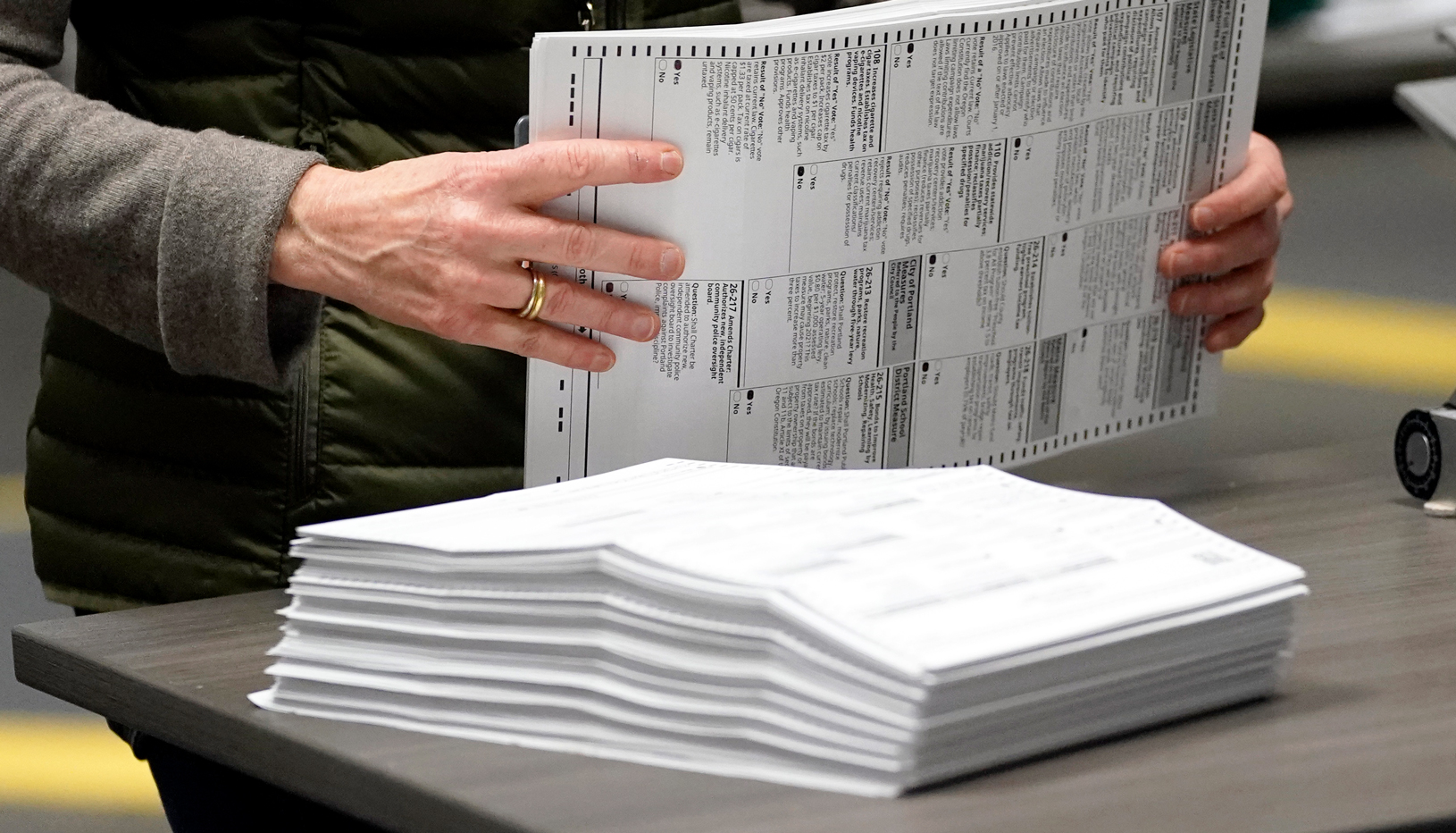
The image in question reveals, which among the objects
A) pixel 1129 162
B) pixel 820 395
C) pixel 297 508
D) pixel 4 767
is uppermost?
pixel 1129 162

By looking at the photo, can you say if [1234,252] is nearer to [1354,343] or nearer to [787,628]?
[787,628]

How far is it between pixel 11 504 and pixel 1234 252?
89.7 inches

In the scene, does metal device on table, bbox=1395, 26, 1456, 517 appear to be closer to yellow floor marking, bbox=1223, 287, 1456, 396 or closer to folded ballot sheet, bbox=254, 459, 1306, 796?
folded ballot sheet, bbox=254, 459, 1306, 796

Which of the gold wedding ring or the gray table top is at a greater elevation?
the gold wedding ring

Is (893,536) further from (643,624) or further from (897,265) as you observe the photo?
(897,265)

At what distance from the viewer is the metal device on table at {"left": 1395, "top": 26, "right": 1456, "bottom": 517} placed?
109 centimetres

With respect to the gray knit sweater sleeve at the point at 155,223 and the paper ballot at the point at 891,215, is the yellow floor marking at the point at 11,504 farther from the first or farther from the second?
the paper ballot at the point at 891,215

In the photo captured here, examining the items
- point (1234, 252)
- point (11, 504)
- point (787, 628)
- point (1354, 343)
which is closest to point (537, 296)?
point (787, 628)

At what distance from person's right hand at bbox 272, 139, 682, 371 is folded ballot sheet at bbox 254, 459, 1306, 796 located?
0.18 metres

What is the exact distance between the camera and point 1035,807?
639 mm

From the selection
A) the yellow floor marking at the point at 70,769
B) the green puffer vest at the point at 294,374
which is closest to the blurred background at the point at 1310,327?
the yellow floor marking at the point at 70,769

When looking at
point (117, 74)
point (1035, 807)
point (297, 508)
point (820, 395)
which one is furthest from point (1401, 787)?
point (117, 74)

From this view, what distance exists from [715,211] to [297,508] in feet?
1.13

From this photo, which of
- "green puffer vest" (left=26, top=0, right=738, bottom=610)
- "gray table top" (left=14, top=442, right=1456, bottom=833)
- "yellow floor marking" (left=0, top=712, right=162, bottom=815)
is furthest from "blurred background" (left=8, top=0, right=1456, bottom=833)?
"gray table top" (left=14, top=442, right=1456, bottom=833)
